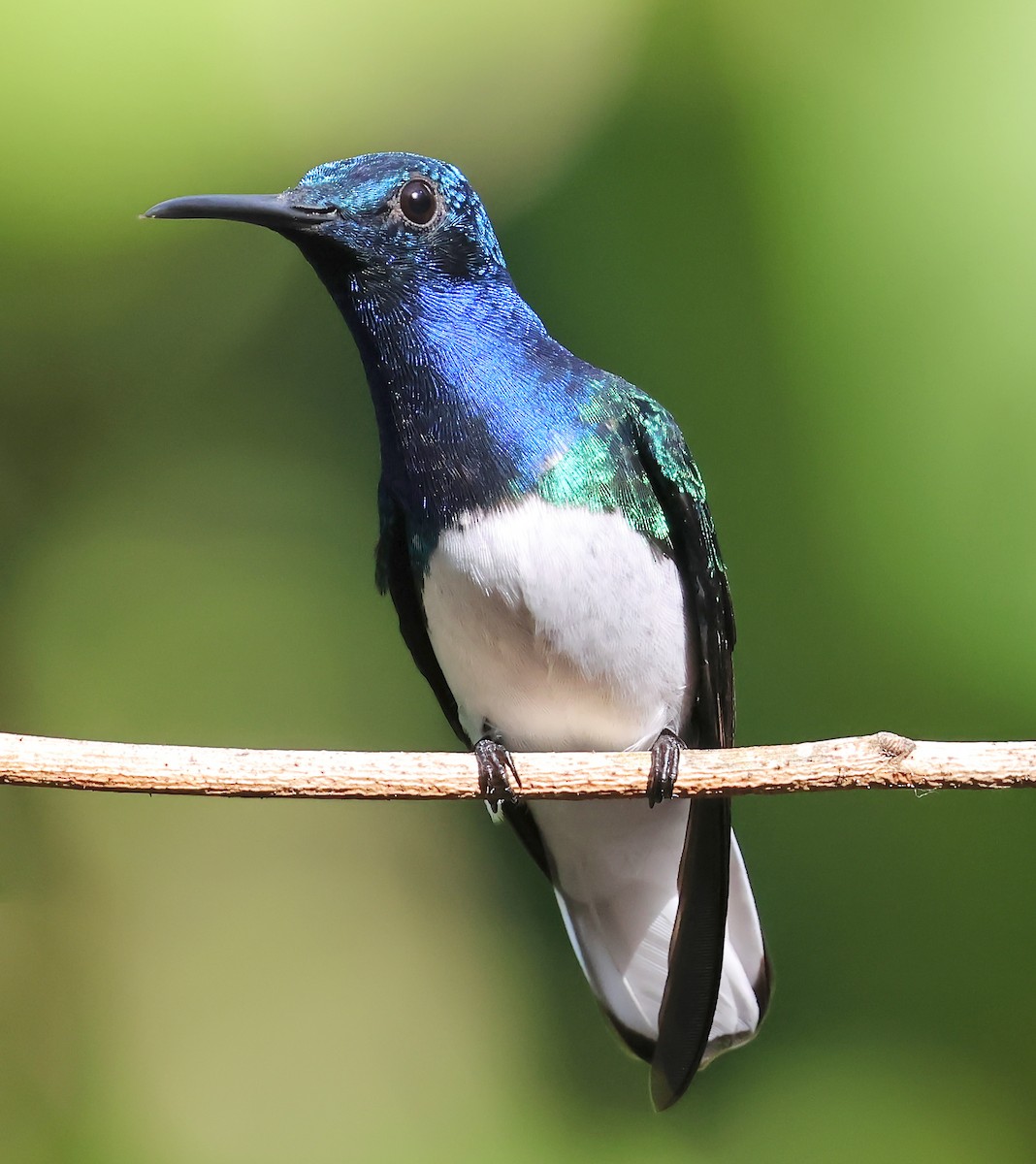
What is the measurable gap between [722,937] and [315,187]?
4.98 ft

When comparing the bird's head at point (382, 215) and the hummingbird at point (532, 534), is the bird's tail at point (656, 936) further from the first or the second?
the bird's head at point (382, 215)

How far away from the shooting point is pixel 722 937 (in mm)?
2527

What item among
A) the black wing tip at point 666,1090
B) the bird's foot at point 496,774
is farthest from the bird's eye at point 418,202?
the black wing tip at point 666,1090

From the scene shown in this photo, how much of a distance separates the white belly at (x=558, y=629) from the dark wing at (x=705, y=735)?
0.05m

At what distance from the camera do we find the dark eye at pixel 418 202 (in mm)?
2297

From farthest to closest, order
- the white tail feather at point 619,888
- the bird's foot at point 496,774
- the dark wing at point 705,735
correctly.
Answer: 1. the white tail feather at point 619,888
2. the dark wing at point 705,735
3. the bird's foot at point 496,774

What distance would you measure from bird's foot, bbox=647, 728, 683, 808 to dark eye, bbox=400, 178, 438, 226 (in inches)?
38.8

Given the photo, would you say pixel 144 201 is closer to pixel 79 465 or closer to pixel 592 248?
pixel 79 465

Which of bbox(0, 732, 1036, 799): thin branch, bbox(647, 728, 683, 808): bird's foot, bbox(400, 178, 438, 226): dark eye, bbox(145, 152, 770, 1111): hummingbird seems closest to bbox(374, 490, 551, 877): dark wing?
bbox(145, 152, 770, 1111): hummingbird

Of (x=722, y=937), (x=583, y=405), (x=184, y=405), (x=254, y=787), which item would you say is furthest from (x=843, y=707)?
(x=184, y=405)

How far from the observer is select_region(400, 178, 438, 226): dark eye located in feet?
7.54

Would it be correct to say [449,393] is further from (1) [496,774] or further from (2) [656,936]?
(2) [656,936]

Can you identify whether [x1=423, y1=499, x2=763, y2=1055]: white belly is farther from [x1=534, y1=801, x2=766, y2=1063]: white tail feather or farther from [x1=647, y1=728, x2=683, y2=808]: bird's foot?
[x1=647, y1=728, x2=683, y2=808]: bird's foot

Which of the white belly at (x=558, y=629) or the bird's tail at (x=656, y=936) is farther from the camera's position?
the bird's tail at (x=656, y=936)
